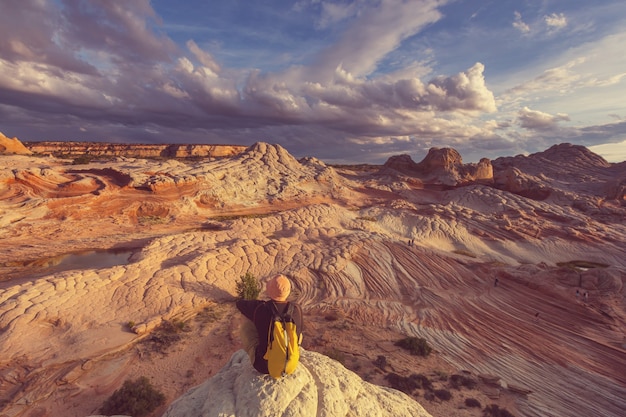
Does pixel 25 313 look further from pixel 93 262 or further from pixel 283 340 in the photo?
pixel 283 340

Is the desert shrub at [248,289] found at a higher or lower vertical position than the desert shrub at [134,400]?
higher

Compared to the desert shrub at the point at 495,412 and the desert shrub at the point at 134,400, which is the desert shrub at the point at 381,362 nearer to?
the desert shrub at the point at 495,412

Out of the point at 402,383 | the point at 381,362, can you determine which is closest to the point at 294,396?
the point at 402,383

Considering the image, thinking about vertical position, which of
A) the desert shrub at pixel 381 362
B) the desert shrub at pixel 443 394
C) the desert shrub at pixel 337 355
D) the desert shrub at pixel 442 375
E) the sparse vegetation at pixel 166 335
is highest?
the sparse vegetation at pixel 166 335

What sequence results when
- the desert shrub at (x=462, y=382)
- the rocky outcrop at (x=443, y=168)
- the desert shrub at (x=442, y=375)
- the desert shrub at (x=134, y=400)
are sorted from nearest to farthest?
1. the desert shrub at (x=134, y=400)
2. the desert shrub at (x=462, y=382)
3. the desert shrub at (x=442, y=375)
4. the rocky outcrop at (x=443, y=168)

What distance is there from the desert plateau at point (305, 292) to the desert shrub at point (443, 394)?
183mm

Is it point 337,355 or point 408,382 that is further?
point 337,355

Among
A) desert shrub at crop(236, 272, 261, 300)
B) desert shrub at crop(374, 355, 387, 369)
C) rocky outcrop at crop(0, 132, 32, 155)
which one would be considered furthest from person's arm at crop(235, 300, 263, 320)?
rocky outcrop at crop(0, 132, 32, 155)

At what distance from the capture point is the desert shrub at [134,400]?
27.4 ft

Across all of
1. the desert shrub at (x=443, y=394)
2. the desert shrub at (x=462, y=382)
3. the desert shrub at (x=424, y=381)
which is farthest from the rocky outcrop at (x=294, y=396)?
the desert shrub at (x=462, y=382)

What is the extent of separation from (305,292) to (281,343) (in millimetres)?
13476

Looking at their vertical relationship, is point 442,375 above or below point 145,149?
below

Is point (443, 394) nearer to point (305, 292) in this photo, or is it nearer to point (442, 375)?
point (442, 375)

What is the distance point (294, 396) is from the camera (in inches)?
172
